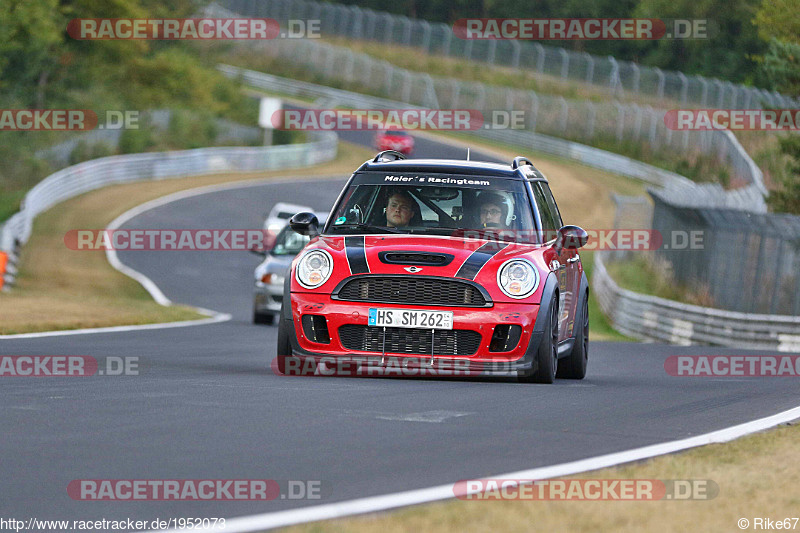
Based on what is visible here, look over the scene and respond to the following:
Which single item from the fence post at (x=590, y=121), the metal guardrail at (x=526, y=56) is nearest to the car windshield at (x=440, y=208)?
the metal guardrail at (x=526, y=56)

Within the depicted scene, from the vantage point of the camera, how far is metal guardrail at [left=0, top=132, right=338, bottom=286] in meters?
33.8

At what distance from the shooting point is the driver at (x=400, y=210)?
10.9m

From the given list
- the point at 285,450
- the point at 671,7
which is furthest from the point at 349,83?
the point at 285,450

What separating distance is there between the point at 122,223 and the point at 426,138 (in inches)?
1254

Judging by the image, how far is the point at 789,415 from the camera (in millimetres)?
9070

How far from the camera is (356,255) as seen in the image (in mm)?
10195

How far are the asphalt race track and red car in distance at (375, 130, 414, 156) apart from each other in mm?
48223

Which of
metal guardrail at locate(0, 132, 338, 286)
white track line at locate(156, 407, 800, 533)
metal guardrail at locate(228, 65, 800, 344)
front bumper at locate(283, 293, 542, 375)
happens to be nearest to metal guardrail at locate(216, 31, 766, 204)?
metal guardrail at locate(0, 132, 338, 286)

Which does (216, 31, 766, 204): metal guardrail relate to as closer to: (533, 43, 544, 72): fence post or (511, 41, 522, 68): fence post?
(533, 43, 544, 72): fence post

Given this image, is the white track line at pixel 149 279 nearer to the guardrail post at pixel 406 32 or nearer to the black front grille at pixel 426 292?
the black front grille at pixel 426 292

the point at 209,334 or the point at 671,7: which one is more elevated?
the point at 671,7

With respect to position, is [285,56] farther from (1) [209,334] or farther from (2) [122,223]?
(1) [209,334]

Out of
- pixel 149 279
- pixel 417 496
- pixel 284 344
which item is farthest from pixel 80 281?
pixel 417 496

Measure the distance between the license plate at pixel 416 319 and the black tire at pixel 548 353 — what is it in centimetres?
76
